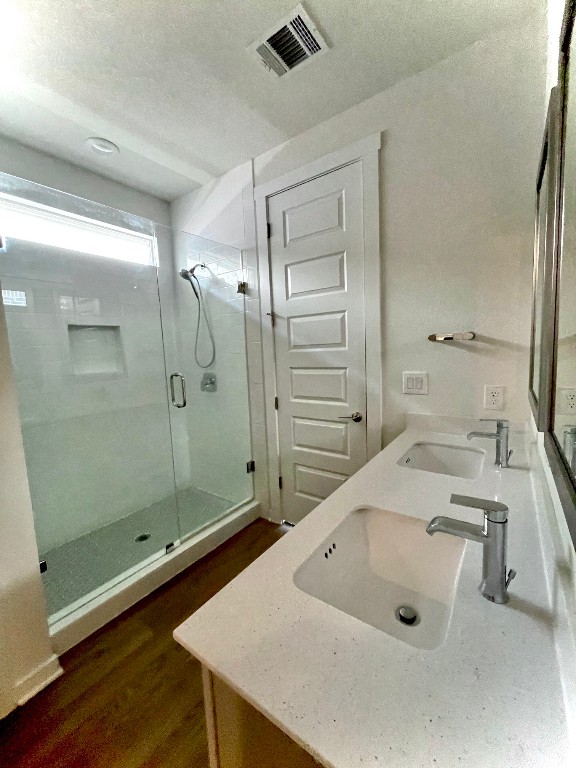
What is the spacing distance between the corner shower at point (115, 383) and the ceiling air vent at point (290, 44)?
1070 mm

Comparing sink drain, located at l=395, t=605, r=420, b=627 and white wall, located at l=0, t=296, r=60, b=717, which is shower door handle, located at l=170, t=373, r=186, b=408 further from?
sink drain, located at l=395, t=605, r=420, b=627

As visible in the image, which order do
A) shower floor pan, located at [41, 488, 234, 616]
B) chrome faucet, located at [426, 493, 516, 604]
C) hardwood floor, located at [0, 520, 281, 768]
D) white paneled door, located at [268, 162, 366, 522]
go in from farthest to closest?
white paneled door, located at [268, 162, 366, 522] → shower floor pan, located at [41, 488, 234, 616] → hardwood floor, located at [0, 520, 281, 768] → chrome faucet, located at [426, 493, 516, 604]

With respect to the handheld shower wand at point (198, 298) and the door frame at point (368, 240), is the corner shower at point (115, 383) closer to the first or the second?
the handheld shower wand at point (198, 298)

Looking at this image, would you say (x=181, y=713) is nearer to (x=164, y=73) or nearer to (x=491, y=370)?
(x=491, y=370)

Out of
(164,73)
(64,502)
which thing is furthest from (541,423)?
(64,502)

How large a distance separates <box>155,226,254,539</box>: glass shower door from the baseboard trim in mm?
979

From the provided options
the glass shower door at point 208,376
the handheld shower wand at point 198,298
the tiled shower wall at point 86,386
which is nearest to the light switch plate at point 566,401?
the glass shower door at point 208,376

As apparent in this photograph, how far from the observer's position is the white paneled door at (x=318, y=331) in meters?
1.73

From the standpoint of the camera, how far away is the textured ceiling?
45.5 inches

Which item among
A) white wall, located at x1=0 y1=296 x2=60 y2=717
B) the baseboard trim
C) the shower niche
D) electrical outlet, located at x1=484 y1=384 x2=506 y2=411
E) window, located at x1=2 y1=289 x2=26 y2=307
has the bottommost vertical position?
the baseboard trim

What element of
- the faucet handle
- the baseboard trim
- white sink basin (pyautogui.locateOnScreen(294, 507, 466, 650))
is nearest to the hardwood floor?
the baseboard trim

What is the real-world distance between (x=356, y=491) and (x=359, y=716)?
0.60 meters

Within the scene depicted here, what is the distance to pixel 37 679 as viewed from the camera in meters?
1.15

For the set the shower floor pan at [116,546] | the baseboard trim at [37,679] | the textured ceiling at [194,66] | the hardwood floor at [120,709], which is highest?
the textured ceiling at [194,66]
